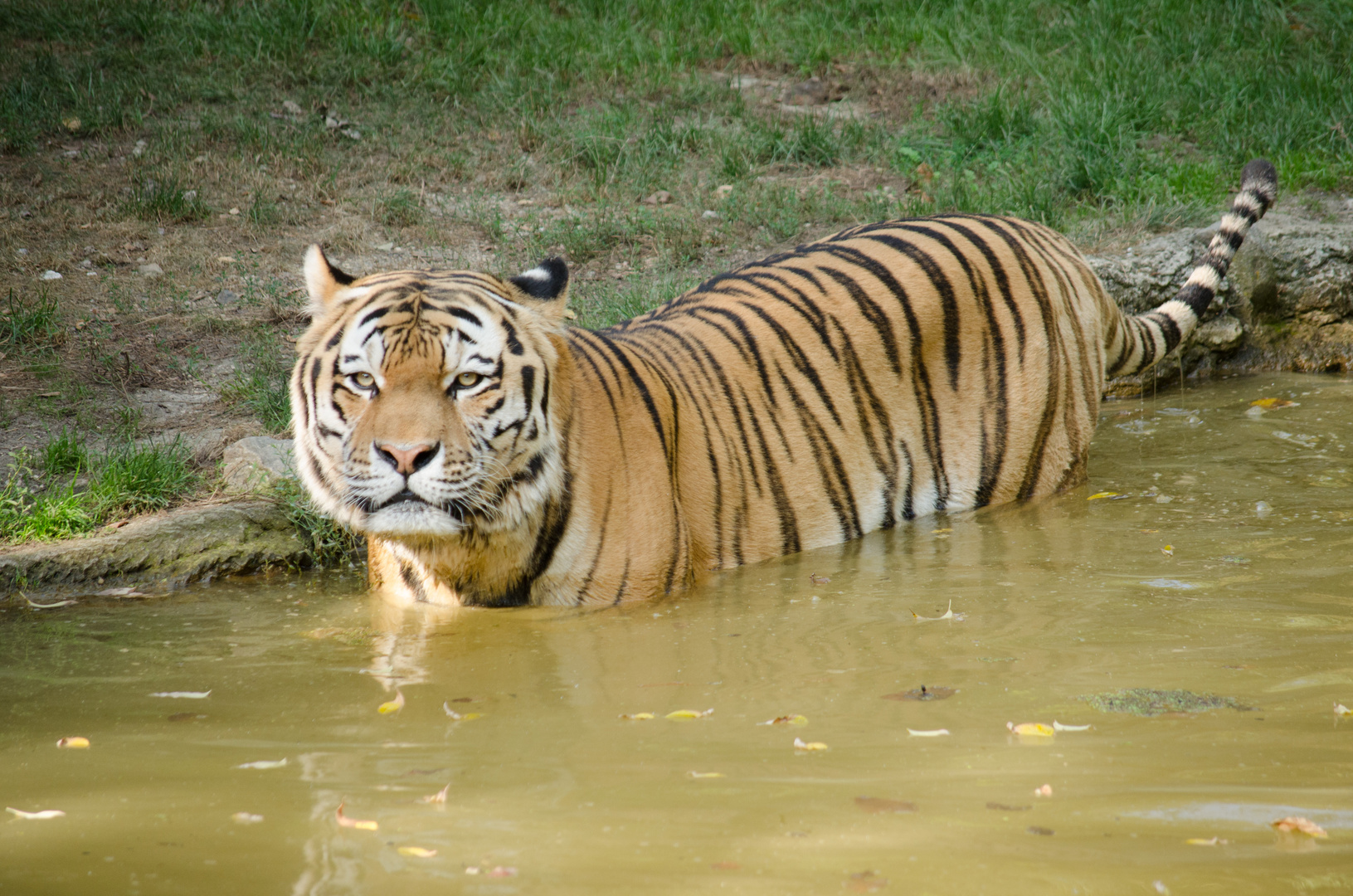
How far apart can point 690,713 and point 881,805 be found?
2.02 feet

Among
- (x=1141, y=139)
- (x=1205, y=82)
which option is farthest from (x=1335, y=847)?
(x=1205, y=82)

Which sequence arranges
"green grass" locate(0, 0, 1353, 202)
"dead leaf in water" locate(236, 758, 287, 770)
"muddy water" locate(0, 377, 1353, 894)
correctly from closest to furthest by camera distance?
"muddy water" locate(0, 377, 1353, 894)
"dead leaf in water" locate(236, 758, 287, 770)
"green grass" locate(0, 0, 1353, 202)

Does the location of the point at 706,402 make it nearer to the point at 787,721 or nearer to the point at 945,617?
the point at 945,617

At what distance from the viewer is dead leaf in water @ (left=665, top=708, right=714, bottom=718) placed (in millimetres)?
2439

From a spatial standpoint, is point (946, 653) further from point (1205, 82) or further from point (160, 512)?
point (1205, 82)

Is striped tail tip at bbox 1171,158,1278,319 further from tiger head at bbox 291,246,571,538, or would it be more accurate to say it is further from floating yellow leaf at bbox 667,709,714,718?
floating yellow leaf at bbox 667,709,714,718

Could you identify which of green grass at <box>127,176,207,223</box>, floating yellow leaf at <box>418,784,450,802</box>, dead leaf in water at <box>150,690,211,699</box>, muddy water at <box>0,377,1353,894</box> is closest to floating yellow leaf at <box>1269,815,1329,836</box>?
muddy water at <box>0,377,1353,894</box>

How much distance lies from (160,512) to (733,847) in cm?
290

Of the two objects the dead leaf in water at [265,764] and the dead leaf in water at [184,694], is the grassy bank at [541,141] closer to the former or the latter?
the dead leaf in water at [184,694]

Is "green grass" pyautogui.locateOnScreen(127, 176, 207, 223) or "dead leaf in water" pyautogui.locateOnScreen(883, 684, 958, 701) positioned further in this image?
"green grass" pyautogui.locateOnScreen(127, 176, 207, 223)

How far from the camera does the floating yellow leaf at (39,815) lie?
1.94m

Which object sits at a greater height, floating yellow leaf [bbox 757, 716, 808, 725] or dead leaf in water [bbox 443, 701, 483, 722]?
floating yellow leaf [bbox 757, 716, 808, 725]

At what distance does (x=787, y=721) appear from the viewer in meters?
2.37

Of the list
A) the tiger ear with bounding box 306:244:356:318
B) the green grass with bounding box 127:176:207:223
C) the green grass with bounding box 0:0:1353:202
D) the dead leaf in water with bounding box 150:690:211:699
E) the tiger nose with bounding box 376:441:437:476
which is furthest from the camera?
the green grass with bounding box 0:0:1353:202
